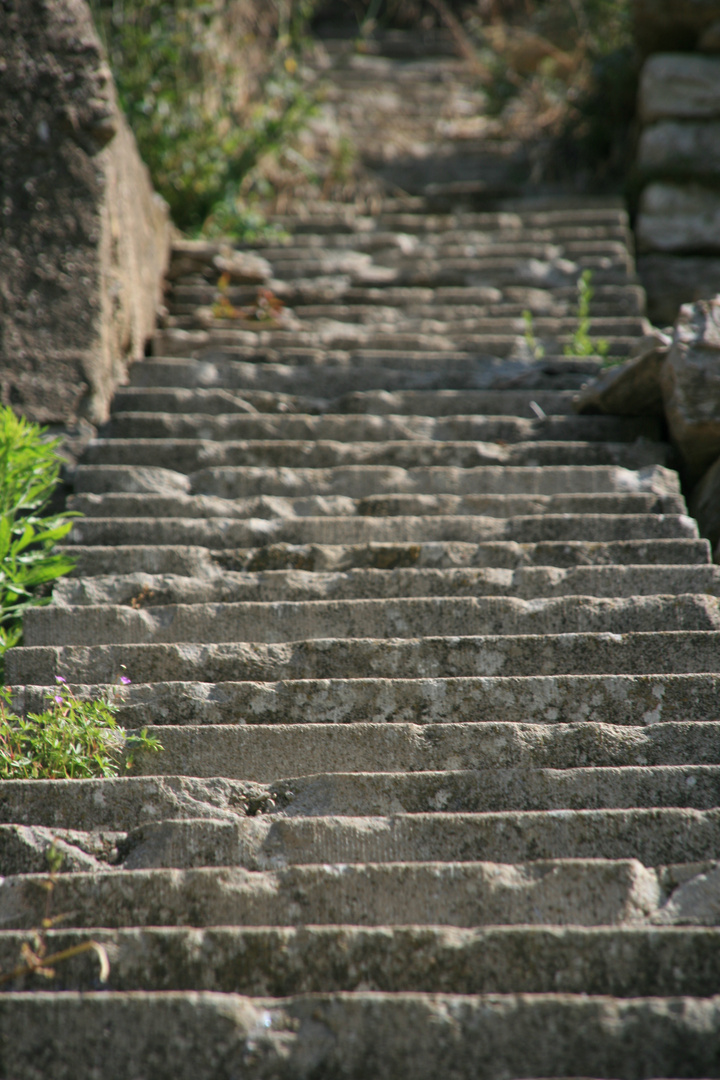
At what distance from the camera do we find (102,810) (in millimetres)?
1851

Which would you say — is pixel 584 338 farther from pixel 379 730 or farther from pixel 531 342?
pixel 379 730

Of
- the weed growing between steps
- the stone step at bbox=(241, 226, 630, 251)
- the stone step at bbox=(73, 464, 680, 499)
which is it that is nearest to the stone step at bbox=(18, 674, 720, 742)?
the stone step at bbox=(73, 464, 680, 499)

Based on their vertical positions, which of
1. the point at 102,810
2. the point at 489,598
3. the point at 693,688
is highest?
the point at 693,688

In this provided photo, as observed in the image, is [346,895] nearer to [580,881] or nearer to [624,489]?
[580,881]

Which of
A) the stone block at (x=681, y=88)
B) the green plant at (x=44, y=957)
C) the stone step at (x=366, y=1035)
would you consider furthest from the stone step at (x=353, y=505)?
the stone block at (x=681, y=88)

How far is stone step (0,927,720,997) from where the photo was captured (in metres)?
1.41

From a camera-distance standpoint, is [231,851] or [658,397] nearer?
[231,851]

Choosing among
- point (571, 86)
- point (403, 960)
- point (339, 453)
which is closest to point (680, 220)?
point (571, 86)

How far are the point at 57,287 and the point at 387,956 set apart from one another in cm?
274

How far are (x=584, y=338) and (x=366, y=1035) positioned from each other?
123 inches

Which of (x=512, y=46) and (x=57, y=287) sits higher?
(x=512, y=46)

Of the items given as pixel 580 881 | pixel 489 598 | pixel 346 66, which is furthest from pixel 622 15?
pixel 580 881

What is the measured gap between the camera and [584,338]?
3738 millimetres

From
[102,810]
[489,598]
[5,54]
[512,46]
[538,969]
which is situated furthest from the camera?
[512,46]
